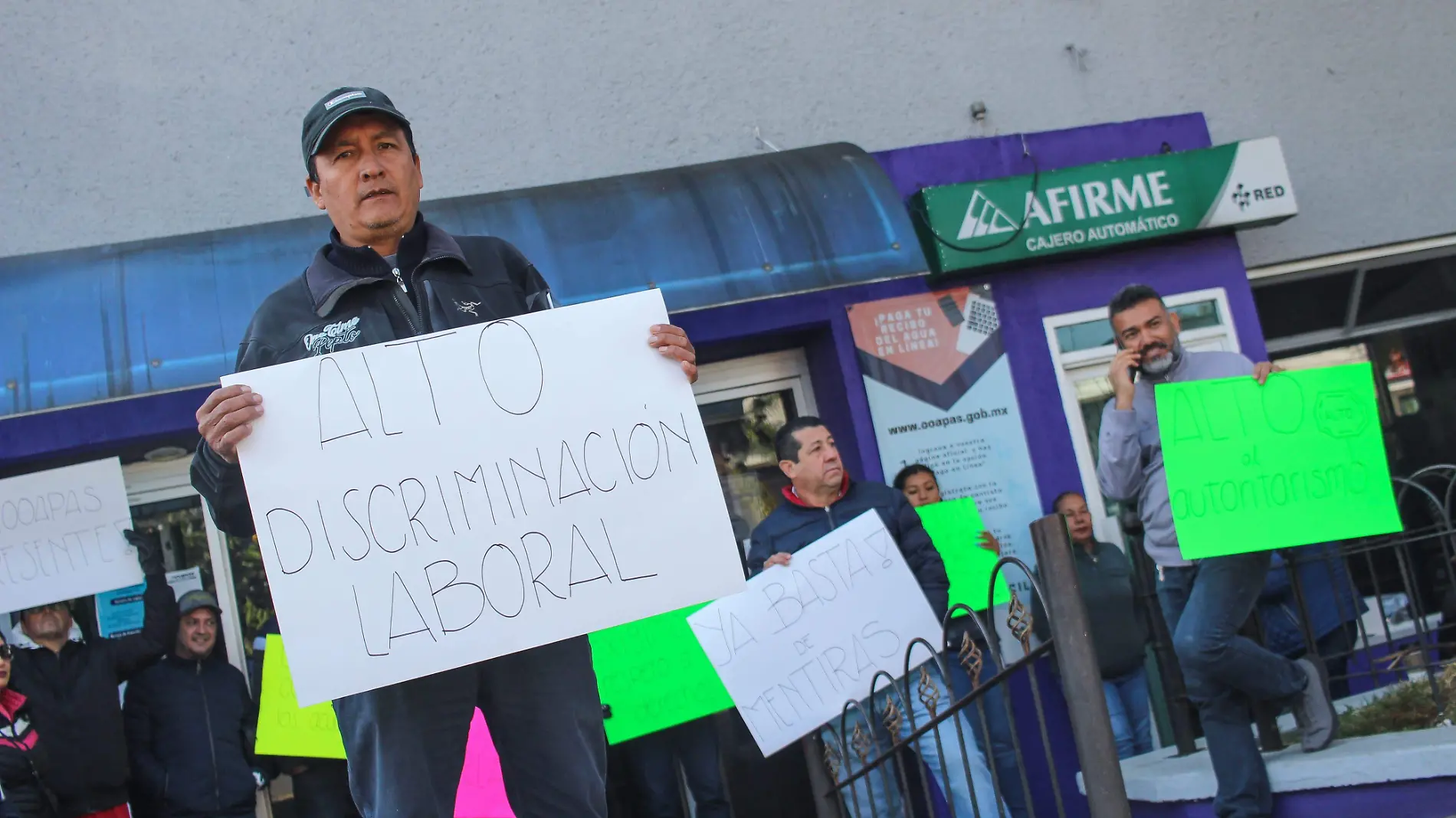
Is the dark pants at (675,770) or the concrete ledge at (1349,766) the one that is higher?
the dark pants at (675,770)

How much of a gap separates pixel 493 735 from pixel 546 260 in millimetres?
4195

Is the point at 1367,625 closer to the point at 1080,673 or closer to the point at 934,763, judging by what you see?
the point at 934,763

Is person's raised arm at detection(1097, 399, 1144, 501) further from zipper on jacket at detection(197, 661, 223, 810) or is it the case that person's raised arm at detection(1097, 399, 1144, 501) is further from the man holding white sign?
zipper on jacket at detection(197, 661, 223, 810)

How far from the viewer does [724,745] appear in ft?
23.3

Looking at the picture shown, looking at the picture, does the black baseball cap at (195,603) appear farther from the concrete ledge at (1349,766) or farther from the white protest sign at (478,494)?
the concrete ledge at (1349,766)

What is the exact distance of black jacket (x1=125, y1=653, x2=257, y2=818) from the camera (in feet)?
19.2

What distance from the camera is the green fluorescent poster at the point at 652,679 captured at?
5.75 meters

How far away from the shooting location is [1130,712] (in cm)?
686

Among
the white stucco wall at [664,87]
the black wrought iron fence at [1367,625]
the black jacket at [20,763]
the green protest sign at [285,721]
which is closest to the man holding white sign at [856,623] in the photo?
the black wrought iron fence at [1367,625]

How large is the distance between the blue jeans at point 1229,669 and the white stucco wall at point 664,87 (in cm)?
438

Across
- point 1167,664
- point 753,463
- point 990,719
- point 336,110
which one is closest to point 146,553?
point 753,463

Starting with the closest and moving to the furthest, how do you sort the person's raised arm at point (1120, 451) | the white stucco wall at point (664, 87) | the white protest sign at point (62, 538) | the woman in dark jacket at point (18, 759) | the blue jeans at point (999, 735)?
the person's raised arm at point (1120, 451) < the woman in dark jacket at point (18, 759) < the white protest sign at point (62, 538) < the blue jeans at point (999, 735) < the white stucco wall at point (664, 87)

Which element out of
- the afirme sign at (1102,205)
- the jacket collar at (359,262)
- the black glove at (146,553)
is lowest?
the black glove at (146,553)

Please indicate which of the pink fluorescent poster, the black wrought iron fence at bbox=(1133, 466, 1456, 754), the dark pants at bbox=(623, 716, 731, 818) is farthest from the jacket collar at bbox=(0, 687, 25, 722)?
the black wrought iron fence at bbox=(1133, 466, 1456, 754)
